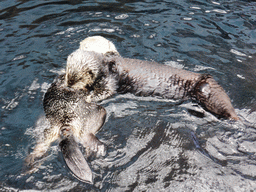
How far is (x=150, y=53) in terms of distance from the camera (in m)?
4.79

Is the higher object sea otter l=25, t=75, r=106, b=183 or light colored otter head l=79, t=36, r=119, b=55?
light colored otter head l=79, t=36, r=119, b=55

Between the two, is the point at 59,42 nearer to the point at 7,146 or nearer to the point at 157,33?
the point at 157,33

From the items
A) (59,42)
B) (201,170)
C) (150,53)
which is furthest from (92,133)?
(59,42)

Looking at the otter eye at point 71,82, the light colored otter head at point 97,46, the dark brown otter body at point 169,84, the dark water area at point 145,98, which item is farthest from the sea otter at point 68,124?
the light colored otter head at point 97,46

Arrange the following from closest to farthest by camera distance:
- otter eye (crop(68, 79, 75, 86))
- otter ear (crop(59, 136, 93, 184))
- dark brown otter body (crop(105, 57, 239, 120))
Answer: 1. otter ear (crop(59, 136, 93, 184))
2. otter eye (crop(68, 79, 75, 86))
3. dark brown otter body (crop(105, 57, 239, 120))

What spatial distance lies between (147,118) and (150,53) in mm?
1758

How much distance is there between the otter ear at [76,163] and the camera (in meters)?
2.45

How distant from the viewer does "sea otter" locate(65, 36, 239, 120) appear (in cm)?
353

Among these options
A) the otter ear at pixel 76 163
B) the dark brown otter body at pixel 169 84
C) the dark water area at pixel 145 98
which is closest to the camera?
the otter ear at pixel 76 163

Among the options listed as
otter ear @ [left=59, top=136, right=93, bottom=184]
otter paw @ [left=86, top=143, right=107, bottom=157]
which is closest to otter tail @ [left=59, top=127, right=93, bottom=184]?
otter ear @ [left=59, top=136, right=93, bottom=184]

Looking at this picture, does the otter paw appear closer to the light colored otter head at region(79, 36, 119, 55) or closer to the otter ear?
the otter ear

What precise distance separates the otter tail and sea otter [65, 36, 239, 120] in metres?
1.17

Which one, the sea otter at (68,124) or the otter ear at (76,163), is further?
the sea otter at (68,124)

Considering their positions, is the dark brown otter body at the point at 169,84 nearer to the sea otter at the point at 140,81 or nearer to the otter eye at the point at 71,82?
the sea otter at the point at 140,81
